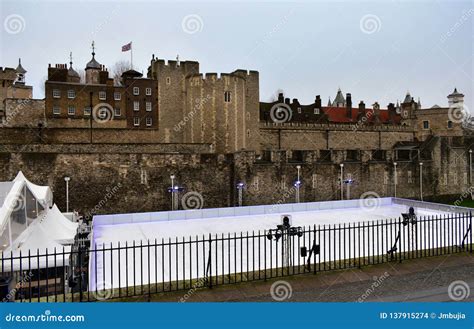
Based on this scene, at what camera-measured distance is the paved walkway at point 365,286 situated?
7.35m

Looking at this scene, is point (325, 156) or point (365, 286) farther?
point (325, 156)

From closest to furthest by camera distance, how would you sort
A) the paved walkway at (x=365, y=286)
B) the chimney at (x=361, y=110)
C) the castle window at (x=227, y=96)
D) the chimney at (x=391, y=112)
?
the paved walkway at (x=365, y=286), the castle window at (x=227, y=96), the chimney at (x=361, y=110), the chimney at (x=391, y=112)

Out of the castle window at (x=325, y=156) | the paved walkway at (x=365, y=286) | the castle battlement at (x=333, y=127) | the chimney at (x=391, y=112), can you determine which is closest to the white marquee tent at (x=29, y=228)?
the paved walkway at (x=365, y=286)

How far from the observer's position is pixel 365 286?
7875 mm

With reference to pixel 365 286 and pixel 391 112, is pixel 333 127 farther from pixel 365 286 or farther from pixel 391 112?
pixel 365 286

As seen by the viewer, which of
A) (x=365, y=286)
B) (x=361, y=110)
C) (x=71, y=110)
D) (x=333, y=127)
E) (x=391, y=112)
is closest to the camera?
(x=365, y=286)

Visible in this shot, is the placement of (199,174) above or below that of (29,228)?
above

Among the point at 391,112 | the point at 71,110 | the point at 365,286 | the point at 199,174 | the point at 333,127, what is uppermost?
the point at 391,112

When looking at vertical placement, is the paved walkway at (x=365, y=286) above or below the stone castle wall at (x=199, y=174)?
below

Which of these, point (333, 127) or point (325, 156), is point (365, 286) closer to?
point (325, 156)

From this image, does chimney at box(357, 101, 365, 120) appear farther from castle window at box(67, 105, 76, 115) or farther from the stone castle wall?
castle window at box(67, 105, 76, 115)

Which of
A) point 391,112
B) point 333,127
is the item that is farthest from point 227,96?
point 391,112

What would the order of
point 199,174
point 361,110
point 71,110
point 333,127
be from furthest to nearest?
point 361,110
point 333,127
point 71,110
point 199,174

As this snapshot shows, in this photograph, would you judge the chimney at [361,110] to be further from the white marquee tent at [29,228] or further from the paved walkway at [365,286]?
the paved walkway at [365,286]
